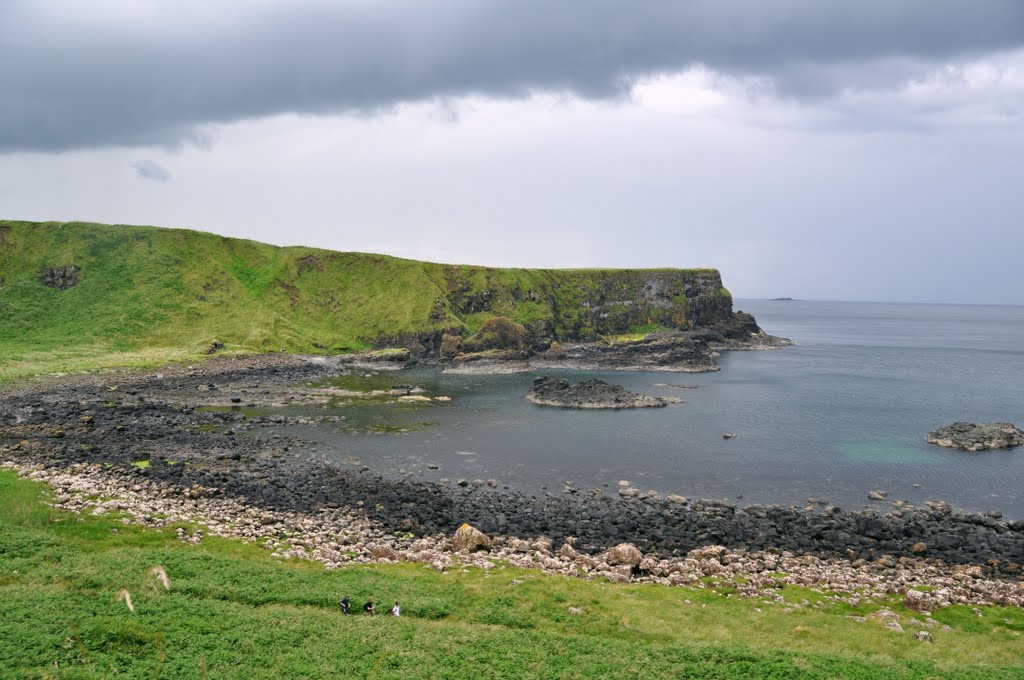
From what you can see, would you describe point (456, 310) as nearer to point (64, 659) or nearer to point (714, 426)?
point (714, 426)

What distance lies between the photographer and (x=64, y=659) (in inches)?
789

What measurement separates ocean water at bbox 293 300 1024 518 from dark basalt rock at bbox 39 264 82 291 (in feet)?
260

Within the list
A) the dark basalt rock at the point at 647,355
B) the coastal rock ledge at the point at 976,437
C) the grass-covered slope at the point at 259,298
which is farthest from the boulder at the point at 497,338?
the coastal rock ledge at the point at 976,437

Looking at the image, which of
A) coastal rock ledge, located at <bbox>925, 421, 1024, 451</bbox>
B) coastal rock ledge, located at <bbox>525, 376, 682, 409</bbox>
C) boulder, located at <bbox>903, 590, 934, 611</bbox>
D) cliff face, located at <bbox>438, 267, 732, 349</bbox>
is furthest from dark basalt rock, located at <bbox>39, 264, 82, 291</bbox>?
coastal rock ledge, located at <bbox>925, 421, 1024, 451</bbox>

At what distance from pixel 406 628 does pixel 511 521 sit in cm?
1674

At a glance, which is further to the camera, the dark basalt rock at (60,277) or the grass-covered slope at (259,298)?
the dark basalt rock at (60,277)

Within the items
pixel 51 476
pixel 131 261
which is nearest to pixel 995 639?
pixel 51 476

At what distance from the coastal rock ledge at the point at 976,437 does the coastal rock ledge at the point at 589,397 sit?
32683 millimetres

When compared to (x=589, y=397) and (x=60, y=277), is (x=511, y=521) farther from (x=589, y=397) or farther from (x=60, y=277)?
(x=60, y=277)

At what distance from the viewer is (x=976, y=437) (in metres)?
63.8

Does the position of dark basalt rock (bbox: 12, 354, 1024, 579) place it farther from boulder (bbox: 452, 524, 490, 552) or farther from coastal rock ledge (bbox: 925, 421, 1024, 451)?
coastal rock ledge (bbox: 925, 421, 1024, 451)

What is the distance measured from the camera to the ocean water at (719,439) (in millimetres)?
50438

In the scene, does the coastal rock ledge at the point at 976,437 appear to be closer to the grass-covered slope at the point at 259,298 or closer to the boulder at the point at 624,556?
the boulder at the point at 624,556

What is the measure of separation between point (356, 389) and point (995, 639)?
274 feet
